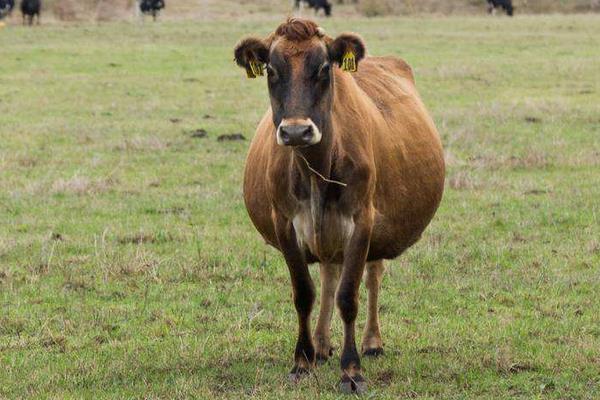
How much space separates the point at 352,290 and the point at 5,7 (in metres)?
47.8

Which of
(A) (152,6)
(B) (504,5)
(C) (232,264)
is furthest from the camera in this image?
(B) (504,5)

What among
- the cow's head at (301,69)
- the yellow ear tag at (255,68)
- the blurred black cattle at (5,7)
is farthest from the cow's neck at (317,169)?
the blurred black cattle at (5,7)

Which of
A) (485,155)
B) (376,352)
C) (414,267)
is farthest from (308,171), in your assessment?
(485,155)

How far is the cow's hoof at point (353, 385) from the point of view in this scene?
6461 mm

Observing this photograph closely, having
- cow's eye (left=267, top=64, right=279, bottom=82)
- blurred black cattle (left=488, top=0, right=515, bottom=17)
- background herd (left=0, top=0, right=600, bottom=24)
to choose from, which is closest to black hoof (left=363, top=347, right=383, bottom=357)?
cow's eye (left=267, top=64, right=279, bottom=82)

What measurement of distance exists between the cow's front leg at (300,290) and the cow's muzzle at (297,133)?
83 centimetres

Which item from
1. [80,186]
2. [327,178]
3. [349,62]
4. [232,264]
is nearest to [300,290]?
[327,178]

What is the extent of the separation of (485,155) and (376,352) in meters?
8.46

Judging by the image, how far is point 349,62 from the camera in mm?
6516

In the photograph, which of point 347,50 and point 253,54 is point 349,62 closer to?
point 347,50

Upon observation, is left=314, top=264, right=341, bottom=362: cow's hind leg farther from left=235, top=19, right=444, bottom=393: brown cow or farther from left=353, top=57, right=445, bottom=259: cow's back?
left=353, top=57, right=445, bottom=259: cow's back

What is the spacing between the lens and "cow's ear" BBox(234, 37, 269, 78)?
6441mm

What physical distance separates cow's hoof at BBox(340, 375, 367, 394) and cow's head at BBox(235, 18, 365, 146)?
1.46 meters

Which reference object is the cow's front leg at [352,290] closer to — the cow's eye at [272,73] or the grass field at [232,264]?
the grass field at [232,264]
